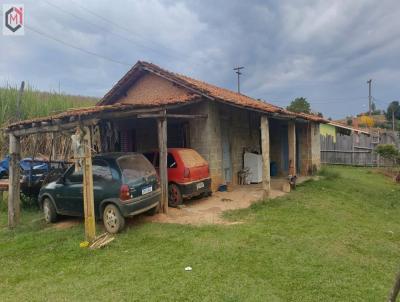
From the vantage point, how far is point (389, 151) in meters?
19.0

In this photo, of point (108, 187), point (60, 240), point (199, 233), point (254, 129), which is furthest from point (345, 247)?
point (254, 129)

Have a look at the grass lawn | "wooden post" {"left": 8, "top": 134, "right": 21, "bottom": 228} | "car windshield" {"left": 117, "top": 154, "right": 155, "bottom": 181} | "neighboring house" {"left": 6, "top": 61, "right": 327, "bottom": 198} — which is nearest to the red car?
"neighboring house" {"left": 6, "top": 61, "right": 327, "bottom": 198}

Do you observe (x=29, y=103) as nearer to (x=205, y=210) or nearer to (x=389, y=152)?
(x=205, y=210)

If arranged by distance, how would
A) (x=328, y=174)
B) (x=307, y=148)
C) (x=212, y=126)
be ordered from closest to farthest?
1. (x=212, y=126)
2. (x=328, y=174)
3. (x=307, y=148)

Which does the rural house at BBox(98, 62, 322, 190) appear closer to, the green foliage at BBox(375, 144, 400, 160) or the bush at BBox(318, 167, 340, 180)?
the bush at BBox(318, 167, 340, 180)

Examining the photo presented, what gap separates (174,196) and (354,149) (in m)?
17.5

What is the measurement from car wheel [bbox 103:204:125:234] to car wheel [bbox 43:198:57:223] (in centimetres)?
212

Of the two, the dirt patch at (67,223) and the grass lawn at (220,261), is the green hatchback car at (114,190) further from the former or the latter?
the grass lawn at (220,261)

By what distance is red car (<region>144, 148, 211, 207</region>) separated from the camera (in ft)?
30.3

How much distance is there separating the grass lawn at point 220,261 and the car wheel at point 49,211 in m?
0.22

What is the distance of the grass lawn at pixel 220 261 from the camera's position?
171 inches

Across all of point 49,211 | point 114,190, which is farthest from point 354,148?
point 49,211

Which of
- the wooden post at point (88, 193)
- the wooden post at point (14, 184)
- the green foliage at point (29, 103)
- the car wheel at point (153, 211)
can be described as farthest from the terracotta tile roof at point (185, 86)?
the green foliage at point (29, 103)

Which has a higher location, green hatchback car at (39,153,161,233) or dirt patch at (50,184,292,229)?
green hatchback car at (39,153,161,233)
